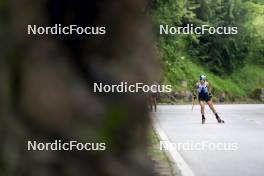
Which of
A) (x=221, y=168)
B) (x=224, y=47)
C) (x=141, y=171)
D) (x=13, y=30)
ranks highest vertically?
(x=224, y=47)

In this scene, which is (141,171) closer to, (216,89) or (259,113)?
(216,89)

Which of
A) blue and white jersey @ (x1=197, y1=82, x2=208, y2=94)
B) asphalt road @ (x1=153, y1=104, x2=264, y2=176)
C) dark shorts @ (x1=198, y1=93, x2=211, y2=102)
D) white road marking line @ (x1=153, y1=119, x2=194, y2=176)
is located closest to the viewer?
white road marking line @ (x1=153, y1=119, x2=194, y2=176)

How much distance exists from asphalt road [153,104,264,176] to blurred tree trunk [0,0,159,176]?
9.26ft

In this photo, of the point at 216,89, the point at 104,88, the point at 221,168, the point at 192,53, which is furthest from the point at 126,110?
the point at 216,89

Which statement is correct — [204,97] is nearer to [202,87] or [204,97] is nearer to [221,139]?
[202,87]

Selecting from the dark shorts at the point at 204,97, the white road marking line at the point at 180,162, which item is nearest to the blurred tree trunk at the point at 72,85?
the white road marking line at the point at 180,162

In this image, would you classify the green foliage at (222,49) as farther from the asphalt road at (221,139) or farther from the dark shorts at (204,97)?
the asphalt road at (221,139)

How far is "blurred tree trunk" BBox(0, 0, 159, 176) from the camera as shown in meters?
0.61

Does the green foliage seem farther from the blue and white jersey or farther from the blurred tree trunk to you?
the blurred tree trunk

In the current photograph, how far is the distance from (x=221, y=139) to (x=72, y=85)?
34.1 ft

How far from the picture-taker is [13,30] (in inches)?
24.2

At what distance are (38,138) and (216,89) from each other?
32.7 ft

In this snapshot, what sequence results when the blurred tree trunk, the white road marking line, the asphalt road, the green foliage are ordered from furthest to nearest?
the green foliage
the asphalt road
the white road marking line
the blurred tree trunk

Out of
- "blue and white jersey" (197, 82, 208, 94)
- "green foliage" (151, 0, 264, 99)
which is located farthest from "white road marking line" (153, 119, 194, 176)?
"blue and white jersey" (197, 82, 208, 94)
